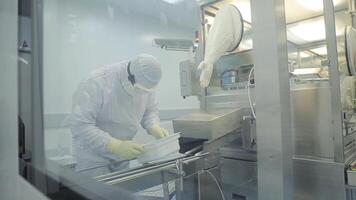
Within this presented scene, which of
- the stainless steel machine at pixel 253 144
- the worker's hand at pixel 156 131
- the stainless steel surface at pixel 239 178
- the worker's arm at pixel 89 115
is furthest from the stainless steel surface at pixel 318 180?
the worker's arm at pixel 89 115

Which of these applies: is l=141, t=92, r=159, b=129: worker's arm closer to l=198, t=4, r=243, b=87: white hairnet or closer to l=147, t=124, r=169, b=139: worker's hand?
l=147, t=124, r=169, b=139: worker's hand

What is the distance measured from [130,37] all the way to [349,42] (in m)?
1.17

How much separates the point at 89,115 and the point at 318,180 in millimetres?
1073

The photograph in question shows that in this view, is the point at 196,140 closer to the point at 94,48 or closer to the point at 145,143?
the point at 145,143

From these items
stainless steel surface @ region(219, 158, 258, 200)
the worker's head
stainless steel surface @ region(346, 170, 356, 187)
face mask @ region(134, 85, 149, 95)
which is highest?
the worker's head

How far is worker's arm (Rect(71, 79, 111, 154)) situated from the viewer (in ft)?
3.91

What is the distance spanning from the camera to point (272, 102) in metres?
0.82

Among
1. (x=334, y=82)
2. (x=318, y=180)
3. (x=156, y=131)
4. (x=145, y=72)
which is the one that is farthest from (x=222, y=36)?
(x=318, y=180)

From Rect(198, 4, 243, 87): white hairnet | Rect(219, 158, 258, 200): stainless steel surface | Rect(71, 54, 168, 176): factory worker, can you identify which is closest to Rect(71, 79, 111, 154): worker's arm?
Rect(71, 54, 168, 176): factory worker

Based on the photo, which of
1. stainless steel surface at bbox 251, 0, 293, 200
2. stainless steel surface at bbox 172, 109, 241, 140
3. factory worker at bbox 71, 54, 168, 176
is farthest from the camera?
factory worker at bbox 71, 54, 168, 176

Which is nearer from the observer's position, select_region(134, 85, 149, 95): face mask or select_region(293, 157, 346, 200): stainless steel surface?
select_region(293, 157, 346, 200): stainless steel surface

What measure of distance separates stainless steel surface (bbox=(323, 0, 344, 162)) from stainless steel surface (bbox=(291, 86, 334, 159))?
30 millimetres

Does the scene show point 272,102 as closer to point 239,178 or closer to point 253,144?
point 253,144

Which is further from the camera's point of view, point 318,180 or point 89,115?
point 89,115
